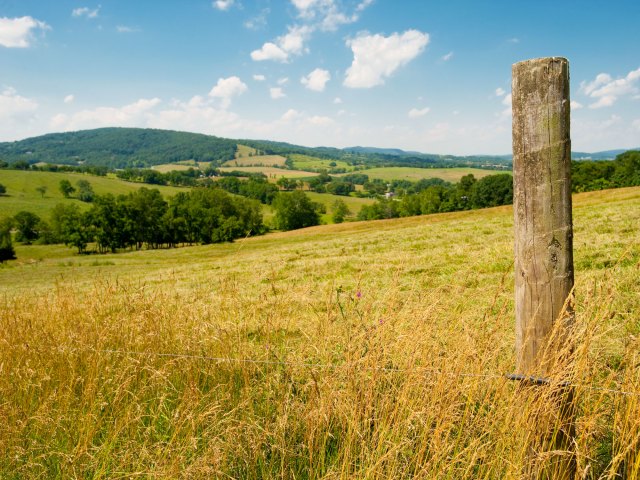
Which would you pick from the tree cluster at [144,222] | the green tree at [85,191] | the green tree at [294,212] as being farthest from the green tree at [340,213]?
the green tree at [85,191]

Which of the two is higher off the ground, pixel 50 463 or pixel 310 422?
pixel 310 422

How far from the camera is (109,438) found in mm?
3287

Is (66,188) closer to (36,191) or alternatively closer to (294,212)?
(36,191)

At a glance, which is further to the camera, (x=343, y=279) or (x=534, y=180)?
(x=343, y=279)

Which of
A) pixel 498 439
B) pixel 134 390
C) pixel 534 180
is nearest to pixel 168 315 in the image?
pixel 134 390

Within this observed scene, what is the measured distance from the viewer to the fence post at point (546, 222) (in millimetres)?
2672

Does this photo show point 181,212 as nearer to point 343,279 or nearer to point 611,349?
point 343,279

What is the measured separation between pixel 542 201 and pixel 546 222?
0.46 ft

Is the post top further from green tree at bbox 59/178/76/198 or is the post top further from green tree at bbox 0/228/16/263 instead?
green tree at bbox 59/178/76/198

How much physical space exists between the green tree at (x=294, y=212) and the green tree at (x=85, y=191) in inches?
2504

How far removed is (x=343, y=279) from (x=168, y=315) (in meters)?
6.59

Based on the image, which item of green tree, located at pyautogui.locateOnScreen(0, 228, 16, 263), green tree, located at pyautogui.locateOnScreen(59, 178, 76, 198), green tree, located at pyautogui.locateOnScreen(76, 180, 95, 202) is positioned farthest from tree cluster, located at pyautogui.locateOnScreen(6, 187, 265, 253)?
green tree, located at pyautogui.locateOnScreen(59, 178, 76, 198)

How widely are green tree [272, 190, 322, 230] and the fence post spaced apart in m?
96.7

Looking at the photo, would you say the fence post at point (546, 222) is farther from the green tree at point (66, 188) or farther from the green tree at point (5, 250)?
the green tree at point (66, 188)
